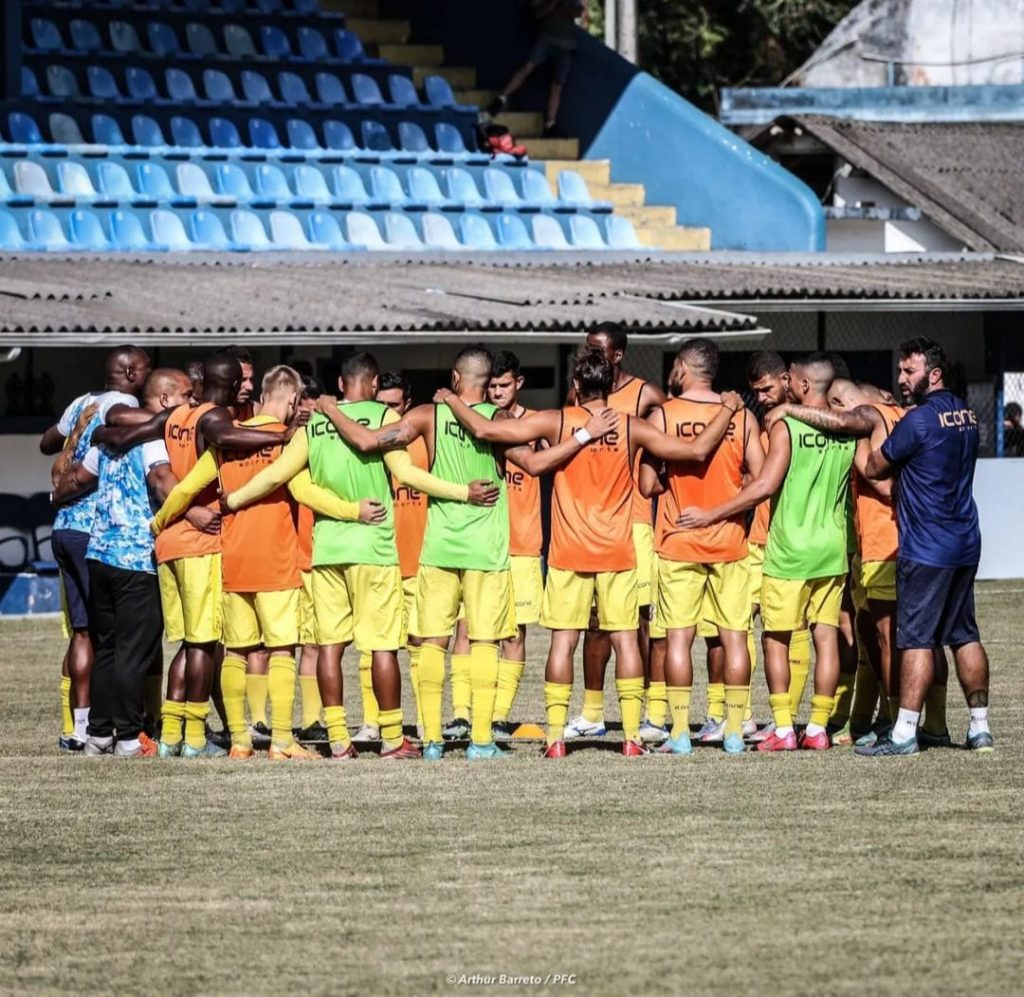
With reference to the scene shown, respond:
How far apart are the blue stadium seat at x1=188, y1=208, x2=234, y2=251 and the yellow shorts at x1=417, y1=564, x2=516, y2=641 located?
467 inches

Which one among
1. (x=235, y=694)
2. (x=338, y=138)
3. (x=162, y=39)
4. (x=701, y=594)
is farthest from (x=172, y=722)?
(x=162, y=39)

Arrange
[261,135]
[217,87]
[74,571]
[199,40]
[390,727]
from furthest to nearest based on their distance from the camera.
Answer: [199,40], [217,87], [261,135], [74,571], [390,727]

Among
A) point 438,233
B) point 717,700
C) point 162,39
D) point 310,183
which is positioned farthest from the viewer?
point 162,39

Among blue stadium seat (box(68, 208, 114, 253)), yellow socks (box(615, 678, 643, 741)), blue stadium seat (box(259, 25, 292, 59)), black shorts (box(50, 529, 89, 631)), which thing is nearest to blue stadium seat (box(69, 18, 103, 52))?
blue stadium seat (box(259, 25, 292, 59))

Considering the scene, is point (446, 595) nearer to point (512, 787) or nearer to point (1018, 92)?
point (512, 787)

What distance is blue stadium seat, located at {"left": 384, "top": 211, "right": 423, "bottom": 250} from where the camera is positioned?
23.1m

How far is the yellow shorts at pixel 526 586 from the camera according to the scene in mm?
12492

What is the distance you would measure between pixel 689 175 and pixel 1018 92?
7.32m

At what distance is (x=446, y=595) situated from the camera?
10.7m

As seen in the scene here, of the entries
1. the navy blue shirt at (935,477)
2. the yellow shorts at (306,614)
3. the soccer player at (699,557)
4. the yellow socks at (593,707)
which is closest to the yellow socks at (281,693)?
the yellow shorts at (306,614)

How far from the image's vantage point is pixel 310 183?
2353cm

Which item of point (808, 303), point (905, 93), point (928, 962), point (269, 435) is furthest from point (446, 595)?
point (905, 93)

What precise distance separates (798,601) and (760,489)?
58 cm

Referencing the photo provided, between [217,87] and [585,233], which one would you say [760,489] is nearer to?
[585,233]
